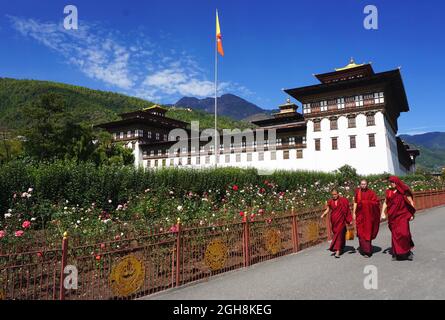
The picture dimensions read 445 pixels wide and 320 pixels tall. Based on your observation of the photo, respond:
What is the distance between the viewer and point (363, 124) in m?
43.5

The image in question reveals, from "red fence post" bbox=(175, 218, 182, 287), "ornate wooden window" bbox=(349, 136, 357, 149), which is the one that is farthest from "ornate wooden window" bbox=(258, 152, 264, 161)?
"red fence post" bbox=(175, 218, 182, 287)

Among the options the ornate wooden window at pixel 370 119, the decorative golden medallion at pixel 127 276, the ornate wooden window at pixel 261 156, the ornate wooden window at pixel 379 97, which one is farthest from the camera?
the ornate wooden window at pixel 261 156

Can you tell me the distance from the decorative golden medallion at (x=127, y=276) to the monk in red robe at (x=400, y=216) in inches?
219

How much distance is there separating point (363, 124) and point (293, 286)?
135 ft

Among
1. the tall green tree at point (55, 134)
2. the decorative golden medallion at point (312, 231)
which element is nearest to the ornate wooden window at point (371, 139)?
the tall green tree at point (55, 134)

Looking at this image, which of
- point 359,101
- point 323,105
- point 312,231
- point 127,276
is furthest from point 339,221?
point 323,105

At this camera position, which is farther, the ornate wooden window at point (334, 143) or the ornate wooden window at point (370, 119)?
the ornate wooden window at point (334, 143)

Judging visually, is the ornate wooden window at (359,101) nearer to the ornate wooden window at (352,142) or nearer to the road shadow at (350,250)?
the ornate wooden window at (352,142)

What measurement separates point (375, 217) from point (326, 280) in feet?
9.59

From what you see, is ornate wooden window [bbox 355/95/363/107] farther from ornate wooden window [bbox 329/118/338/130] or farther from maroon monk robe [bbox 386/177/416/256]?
maroon monk robe [bbox 386/177/416/256]

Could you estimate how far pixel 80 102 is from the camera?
12206 centimetres

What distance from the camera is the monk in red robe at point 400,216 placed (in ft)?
26.0

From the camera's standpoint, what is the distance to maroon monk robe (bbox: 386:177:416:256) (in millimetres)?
7910
